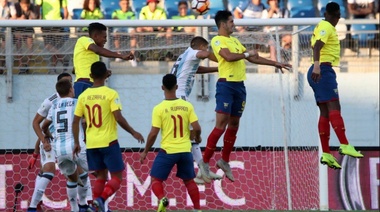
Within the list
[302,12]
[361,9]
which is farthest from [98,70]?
[361,9]

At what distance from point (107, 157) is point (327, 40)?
3.22 m

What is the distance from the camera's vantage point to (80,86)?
1397 cm

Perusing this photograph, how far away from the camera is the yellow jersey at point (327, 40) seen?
44.1 feet

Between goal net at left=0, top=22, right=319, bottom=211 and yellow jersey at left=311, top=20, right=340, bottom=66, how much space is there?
2918mm

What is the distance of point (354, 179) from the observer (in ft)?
57.5

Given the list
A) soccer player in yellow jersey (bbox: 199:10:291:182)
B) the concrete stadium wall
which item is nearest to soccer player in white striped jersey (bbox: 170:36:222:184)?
soccer player in yellow jersey (bbox: 199:10:291:182)

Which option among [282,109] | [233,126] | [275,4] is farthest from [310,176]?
[275,4]

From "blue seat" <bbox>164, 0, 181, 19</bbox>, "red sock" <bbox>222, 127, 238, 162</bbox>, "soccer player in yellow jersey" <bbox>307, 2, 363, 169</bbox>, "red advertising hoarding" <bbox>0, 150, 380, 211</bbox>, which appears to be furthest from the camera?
"blue seat" <bbox>164, 0, 181, 19</bbox>

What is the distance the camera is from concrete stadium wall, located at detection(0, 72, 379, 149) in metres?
16.5

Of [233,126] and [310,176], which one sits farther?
[310,176]

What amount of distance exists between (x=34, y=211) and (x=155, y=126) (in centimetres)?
224

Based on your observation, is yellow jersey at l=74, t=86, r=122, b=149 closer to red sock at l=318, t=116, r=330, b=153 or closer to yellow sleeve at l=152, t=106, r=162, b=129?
yellow sleeve at l=152, t=106, r=162, b=129

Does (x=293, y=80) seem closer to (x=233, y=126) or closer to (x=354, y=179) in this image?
(x=354, y=179)

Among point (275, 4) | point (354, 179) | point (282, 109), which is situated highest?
point (275, 4)
